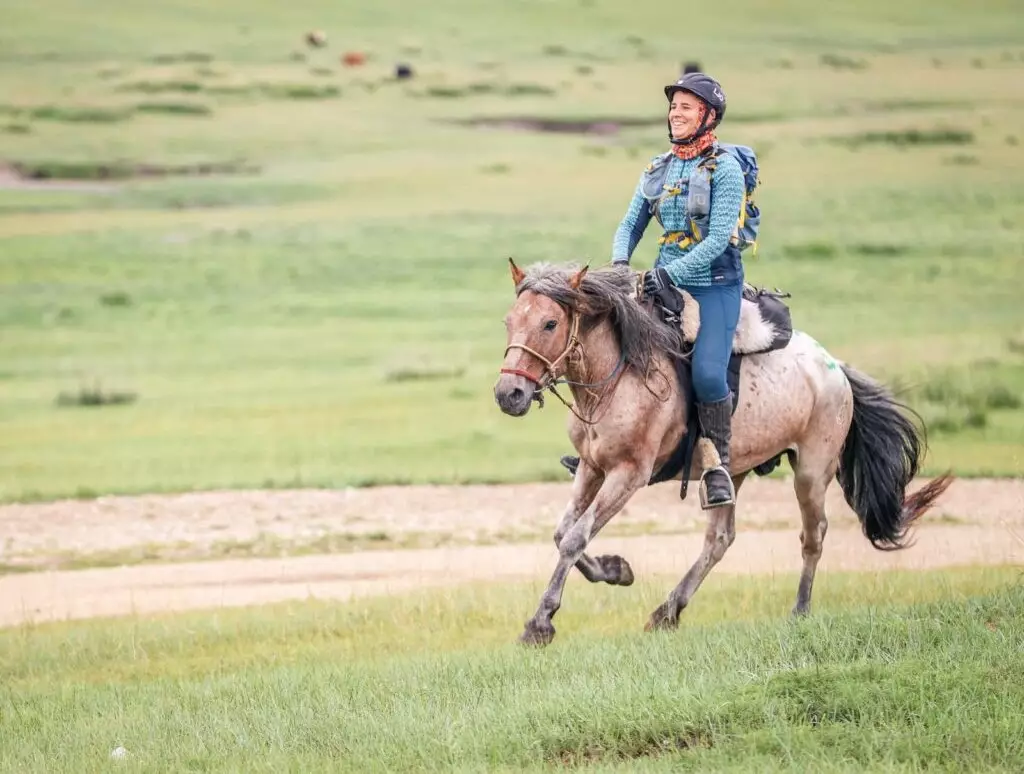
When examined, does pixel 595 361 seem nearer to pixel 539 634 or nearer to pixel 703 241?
pixel 703 241

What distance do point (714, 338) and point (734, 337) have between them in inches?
13.8

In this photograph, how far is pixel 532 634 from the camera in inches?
324

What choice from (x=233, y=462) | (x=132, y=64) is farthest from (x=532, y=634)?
(x=132, y=64)

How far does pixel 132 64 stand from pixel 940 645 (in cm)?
5223

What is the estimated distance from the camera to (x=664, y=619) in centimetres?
874

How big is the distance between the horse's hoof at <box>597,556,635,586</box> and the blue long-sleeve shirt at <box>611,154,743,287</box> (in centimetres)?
144

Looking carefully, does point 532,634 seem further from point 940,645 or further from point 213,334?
point 213,334

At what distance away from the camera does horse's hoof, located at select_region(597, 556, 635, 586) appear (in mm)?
8602

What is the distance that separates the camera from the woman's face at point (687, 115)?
845 centimetres

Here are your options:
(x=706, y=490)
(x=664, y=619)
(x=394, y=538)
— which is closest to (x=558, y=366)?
(x=706, y=490)

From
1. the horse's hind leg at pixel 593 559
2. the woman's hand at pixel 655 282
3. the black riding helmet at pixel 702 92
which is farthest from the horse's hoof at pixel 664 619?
the black riding helmet at pixel 702 92

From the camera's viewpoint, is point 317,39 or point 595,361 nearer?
point 595,361

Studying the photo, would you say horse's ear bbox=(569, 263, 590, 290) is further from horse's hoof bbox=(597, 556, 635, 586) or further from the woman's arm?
horse's hoof bbox=(597, 556, 635, 586)

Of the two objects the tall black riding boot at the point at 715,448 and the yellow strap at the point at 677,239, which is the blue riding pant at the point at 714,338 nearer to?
the tall black riding boot at the point at 715,448
